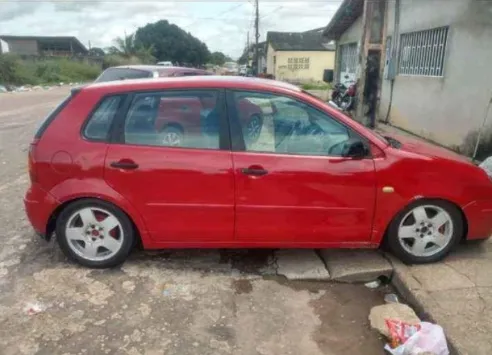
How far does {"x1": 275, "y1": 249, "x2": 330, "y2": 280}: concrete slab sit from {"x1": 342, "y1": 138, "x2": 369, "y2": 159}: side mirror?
3.48ft

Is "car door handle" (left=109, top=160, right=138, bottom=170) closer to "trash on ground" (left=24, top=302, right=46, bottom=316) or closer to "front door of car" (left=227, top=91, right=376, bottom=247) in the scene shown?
"front door of car" (left=227, top=91, right=376, bottom=247)

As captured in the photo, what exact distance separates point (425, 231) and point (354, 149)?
0.99 metres

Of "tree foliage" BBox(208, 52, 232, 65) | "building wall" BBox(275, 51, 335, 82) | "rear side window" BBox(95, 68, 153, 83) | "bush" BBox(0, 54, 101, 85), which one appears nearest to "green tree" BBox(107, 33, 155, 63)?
"bush" BBox(0, 54, 101, 85)

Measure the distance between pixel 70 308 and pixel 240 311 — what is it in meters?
1.25

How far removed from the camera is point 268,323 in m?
3.12

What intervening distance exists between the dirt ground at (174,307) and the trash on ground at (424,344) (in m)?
0.18

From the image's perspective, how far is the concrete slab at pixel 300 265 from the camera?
376 cm

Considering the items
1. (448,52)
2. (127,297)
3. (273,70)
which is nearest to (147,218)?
(127,297)

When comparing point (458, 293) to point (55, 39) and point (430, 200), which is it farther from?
point (55, 39)

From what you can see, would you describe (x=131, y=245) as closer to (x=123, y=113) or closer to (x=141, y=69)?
(x=123, y=113)

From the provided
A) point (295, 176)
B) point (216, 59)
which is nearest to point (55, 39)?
point (216, 59)

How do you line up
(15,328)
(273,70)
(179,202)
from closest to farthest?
1. (15,328)
2. (179,202)
3. (273,70)

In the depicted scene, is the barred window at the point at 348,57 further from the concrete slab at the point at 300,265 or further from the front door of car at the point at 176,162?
the front door of car at the point at 176,162

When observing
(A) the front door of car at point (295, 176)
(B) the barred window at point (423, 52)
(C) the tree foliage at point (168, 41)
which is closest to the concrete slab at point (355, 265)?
(A) the front door of car at point (295, 176)
